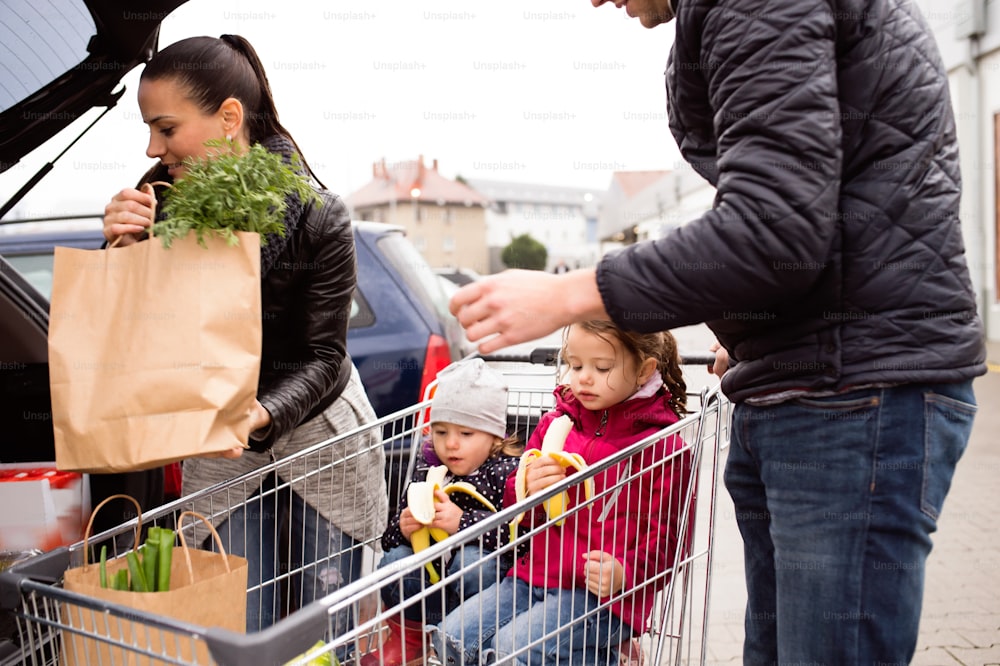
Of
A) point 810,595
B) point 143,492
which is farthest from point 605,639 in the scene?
point 143,492

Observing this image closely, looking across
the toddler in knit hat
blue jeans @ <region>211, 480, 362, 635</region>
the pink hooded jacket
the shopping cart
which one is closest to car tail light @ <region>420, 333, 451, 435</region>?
the shopping cart

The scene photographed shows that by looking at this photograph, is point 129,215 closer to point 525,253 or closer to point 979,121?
point 979,121

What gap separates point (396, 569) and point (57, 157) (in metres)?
2.05

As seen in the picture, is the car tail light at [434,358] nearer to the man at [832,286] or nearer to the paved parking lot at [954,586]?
the paved parking lot at [954,586]

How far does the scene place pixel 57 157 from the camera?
289 cm

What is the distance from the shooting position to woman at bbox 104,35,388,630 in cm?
225

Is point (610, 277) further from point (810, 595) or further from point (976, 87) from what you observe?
point (976, 87)

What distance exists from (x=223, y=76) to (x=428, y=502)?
125 centimetres

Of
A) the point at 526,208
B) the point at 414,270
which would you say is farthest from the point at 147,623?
the point at 526,208

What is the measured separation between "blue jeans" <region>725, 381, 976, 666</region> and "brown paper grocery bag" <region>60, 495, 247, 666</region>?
1048mm

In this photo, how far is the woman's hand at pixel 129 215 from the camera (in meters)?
1.93

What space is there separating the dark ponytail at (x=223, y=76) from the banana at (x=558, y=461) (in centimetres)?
98

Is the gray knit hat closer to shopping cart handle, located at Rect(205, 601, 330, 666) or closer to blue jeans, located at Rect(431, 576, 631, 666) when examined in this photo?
blue jeans, located at Rect(431, 576, 631, 666)

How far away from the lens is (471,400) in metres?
2.79
